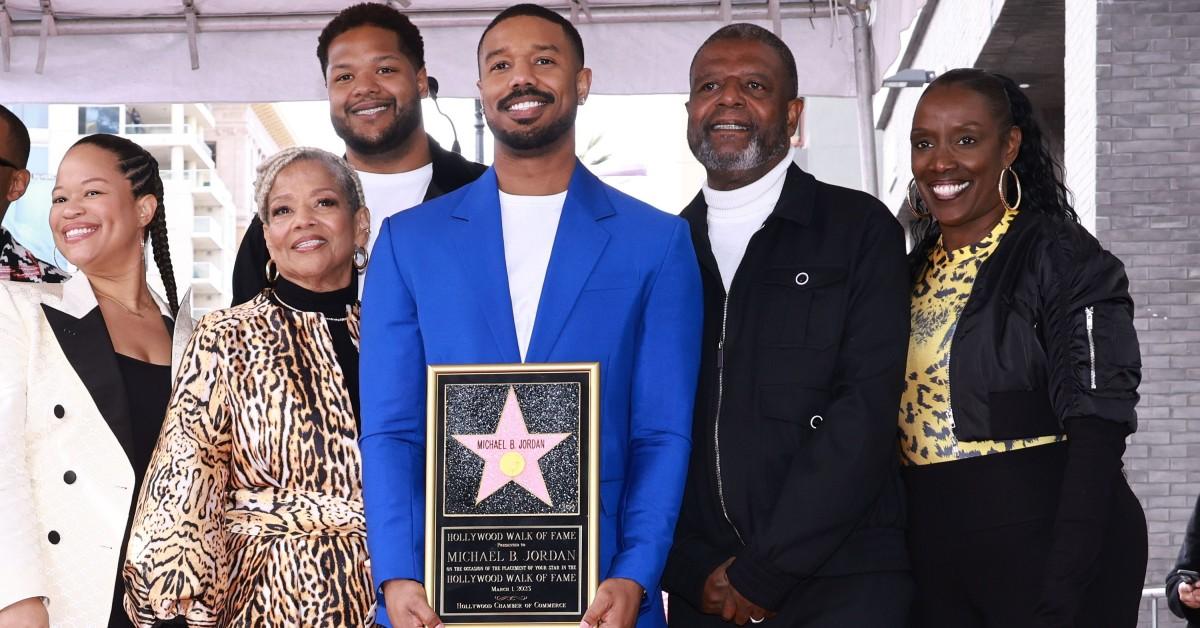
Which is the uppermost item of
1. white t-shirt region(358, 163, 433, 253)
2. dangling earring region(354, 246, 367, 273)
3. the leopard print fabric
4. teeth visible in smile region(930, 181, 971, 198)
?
white t-shirt region(358, 163, 433, 253)

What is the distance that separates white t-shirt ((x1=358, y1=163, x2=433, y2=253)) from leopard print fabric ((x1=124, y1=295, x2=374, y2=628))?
1.16 meters

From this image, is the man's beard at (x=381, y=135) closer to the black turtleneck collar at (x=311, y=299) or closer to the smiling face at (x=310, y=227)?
the smiling face at (x=310, y=227)

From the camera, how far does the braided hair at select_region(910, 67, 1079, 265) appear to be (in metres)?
4.36

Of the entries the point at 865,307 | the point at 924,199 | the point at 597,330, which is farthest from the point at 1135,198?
the point at 597,330

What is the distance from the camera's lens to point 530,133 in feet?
13.1

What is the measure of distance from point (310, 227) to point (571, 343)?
3.02ft

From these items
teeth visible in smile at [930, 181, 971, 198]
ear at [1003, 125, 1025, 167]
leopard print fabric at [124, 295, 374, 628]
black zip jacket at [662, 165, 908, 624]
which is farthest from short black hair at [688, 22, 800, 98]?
leopard print fabric at [124, 295, 374, 628]

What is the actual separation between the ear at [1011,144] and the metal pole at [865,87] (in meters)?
1.85

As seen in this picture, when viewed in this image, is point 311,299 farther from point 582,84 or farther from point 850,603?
point 850,603

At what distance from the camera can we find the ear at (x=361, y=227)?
14.2 ft

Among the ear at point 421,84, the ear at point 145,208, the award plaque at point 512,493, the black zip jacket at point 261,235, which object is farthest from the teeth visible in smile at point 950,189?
the ear at point 145,208

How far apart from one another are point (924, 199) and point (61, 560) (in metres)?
2.84

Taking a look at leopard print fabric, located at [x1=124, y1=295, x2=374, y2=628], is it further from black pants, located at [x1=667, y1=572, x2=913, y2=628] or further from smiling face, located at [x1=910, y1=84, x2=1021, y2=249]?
smiling face, located at [x1=910, y1=84, x2=1021, y2=249]

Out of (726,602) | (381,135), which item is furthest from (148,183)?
(726,602)
